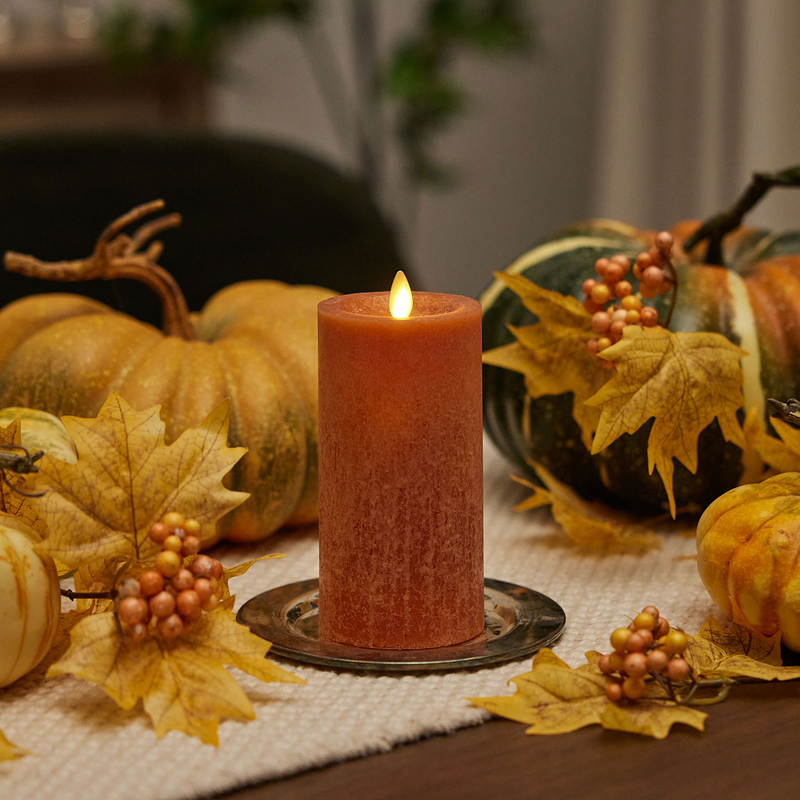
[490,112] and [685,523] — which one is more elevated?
[490,112]

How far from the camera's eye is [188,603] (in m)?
0.46

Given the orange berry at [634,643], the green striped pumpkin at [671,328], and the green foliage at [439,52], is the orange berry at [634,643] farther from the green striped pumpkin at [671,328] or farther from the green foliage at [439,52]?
the green foliage at [439,52]

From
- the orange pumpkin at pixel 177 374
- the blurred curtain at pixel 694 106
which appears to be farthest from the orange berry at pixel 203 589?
the blurred curtain at pixel 694 106

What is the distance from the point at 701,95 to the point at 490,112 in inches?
32.1

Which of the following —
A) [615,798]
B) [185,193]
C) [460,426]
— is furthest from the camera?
[185,193]

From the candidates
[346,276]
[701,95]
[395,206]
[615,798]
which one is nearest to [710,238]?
[615,798]

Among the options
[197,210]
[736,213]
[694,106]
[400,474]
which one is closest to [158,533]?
[400,474]

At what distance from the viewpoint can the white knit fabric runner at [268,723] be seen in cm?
42

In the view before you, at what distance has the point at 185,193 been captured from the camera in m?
1.33

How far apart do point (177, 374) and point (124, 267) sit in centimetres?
8

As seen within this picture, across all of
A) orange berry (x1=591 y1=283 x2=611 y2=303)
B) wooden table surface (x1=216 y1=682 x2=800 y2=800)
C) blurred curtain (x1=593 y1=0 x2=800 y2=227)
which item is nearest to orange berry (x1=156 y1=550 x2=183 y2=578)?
wooden table surface (x1=216 y1=682 x2=800 y2=800)

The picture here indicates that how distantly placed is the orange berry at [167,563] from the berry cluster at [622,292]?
0.91 ft

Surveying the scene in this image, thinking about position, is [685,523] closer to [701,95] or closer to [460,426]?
[460,426]

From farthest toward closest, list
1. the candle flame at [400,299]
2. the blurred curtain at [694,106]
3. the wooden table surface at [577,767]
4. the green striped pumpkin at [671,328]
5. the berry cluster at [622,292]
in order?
1. the blurred curtain at [694,106]
2. the green striped pumpkin at [671,328]
3. the berry cluster at [622,292]
4. the candle flame at [400,299]
5. the wooden table surface at [577,767]
